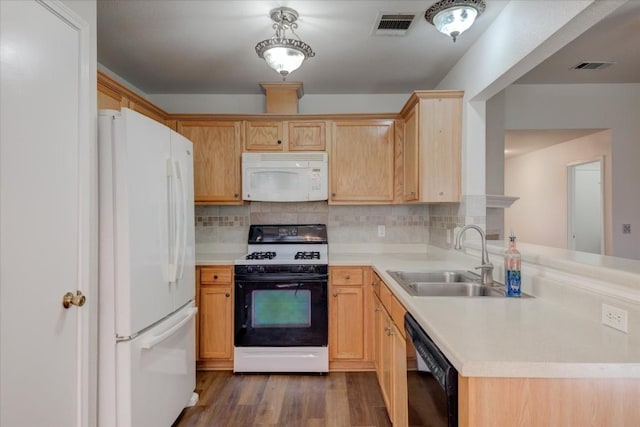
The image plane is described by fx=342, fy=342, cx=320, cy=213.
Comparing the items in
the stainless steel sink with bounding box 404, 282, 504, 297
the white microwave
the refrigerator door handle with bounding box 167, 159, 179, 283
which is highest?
the white microwave

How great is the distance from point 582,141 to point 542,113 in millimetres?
1245

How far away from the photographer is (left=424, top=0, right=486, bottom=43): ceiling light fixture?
179cm

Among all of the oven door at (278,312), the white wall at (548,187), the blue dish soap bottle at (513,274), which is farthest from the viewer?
the white wall at (548,187)

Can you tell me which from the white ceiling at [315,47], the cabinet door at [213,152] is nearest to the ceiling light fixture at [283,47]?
the white ceiling at [315,47]

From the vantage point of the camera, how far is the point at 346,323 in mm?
2756

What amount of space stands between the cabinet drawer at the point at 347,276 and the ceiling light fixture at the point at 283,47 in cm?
153

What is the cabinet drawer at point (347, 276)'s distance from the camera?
2.76m

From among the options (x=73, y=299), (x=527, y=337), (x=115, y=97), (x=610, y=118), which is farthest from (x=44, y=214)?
(x=610, y=118)

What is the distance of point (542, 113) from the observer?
11.5 feet

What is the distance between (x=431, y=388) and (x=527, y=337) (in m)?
0.36

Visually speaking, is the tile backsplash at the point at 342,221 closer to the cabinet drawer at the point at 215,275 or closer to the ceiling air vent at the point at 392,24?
the cabinet drawer at the point at 215,275

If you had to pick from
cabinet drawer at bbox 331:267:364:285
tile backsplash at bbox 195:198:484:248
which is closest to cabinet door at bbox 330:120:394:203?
tile backsplash at bbox 195:198:484:248

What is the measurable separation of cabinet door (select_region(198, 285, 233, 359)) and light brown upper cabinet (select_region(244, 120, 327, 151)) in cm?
128

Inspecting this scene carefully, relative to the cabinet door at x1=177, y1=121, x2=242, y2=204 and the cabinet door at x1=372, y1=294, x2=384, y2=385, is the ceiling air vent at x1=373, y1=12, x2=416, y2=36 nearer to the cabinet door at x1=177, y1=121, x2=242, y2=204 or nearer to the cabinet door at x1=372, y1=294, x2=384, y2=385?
the cabinet door at x1=177, y1=121, x2=242, y2=204
